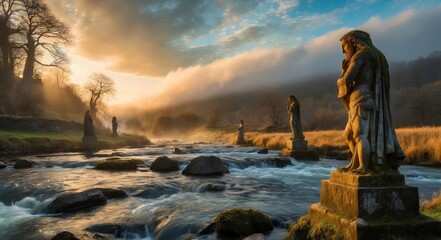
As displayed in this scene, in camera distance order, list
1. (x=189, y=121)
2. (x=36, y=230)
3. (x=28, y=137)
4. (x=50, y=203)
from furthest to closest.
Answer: (x=189, y=121)
(x=28, y=137)
(x=50, y=203)
(x=36, y=230)

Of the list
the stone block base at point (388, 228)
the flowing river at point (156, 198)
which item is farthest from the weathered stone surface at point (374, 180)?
the flowing river at point (156, 198)

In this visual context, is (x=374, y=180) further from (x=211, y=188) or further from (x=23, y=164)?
(x=23, y=164)

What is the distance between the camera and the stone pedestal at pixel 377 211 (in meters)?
5.27

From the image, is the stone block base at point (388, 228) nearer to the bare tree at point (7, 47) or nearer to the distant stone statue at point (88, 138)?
the distant stone statue at point (88, 138)

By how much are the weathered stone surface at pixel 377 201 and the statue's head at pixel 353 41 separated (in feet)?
8.32

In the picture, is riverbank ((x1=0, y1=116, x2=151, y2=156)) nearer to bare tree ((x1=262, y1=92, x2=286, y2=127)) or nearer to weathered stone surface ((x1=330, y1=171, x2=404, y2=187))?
weathered stone surface ((x1=330, y1=171, x2=404, y2=187))

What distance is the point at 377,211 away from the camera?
5.48 meters

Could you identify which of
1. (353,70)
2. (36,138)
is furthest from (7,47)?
(353,70)

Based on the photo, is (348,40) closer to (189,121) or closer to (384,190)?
(384,190)

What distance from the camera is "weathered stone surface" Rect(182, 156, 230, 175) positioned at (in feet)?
55.7

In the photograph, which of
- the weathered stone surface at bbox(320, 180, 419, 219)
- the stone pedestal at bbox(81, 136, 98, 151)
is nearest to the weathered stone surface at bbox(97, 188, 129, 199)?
the weathered stone surface at bbox(320, 180, 419, 219)

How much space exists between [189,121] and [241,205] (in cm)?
12575

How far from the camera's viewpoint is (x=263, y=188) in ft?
45.0

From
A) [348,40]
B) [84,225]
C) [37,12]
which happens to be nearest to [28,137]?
[37,12]
